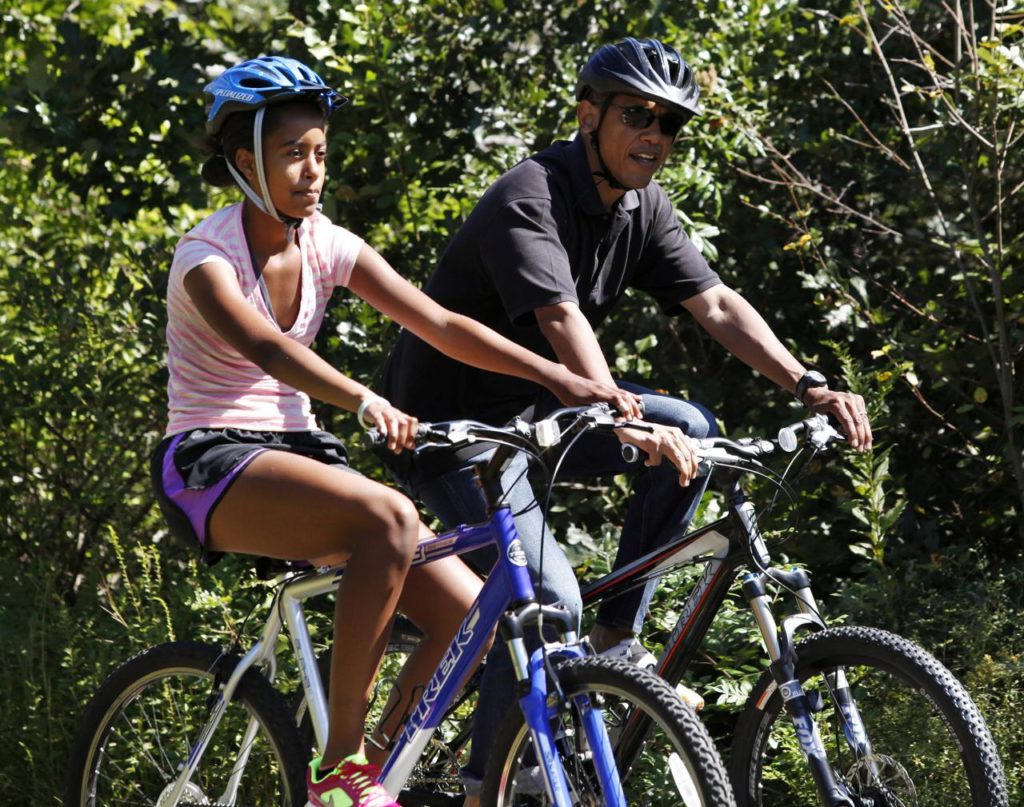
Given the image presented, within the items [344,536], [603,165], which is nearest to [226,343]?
[344,536]

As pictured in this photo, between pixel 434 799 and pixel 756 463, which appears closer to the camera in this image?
pixel 756 463

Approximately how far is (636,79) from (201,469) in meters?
1.40

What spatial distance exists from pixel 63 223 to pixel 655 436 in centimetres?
399

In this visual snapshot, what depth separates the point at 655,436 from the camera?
3188 millimetres

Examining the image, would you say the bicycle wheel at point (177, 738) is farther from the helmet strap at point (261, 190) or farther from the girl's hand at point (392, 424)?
the helmet strap at point (261, 190)

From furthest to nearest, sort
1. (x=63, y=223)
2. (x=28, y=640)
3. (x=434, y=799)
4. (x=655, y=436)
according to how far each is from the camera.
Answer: (x=63, y=223)
(x=28, y=640)
(x=434, y=799)
(x=655, y=436)

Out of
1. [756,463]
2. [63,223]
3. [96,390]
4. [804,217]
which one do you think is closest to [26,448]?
[96,390]

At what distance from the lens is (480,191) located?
5.41 metres

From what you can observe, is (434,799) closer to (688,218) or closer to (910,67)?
(688,218)

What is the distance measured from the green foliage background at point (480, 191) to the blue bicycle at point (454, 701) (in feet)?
2.77

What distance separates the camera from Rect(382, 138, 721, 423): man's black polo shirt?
364cm

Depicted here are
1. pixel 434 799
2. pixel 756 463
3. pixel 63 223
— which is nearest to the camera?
pixel 756 463

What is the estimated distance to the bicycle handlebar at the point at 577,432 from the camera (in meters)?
3.10

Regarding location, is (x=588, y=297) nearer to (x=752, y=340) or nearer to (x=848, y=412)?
(x=752, y=340)
